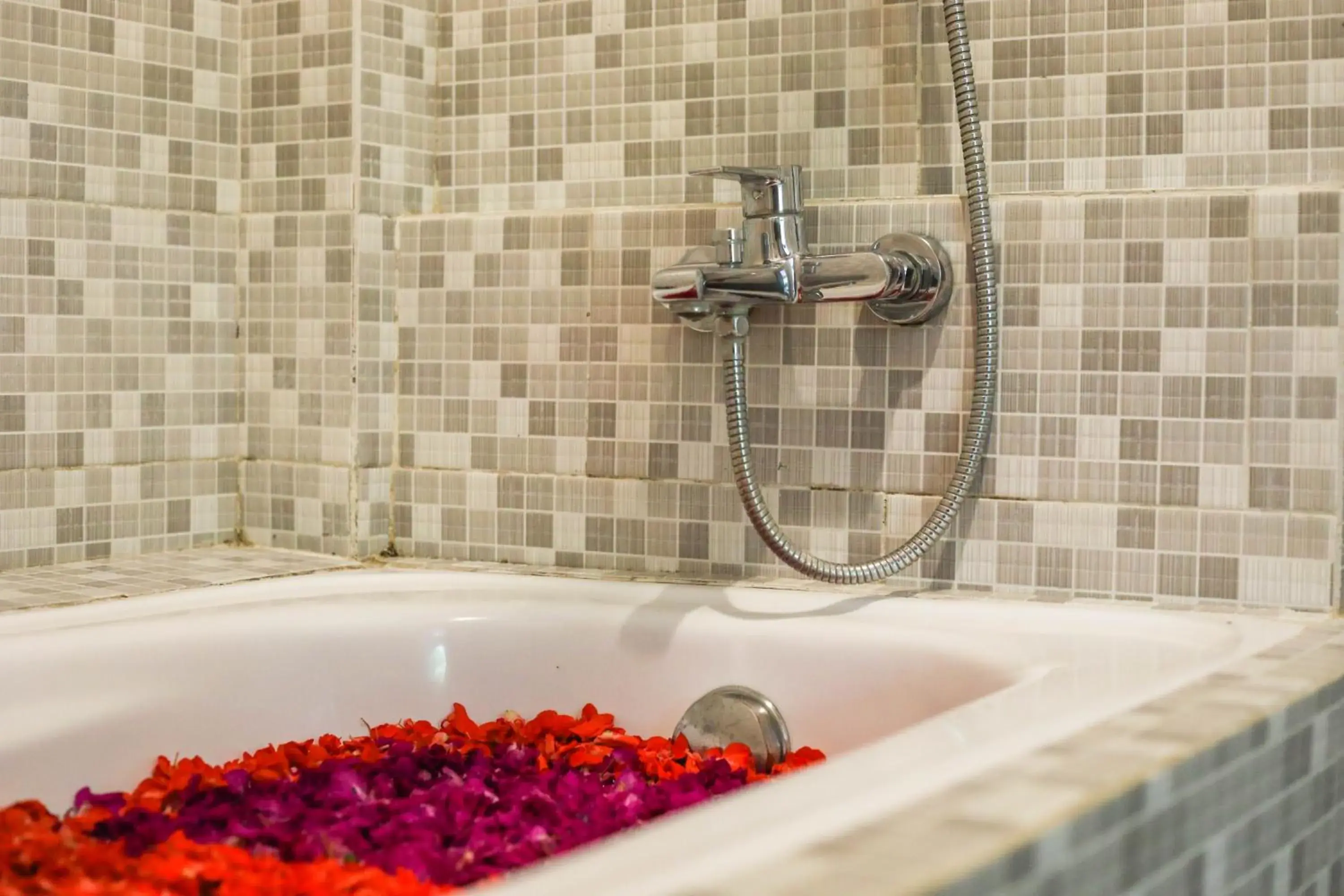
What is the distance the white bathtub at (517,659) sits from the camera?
1.26 metres

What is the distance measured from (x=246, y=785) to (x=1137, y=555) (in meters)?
0.90

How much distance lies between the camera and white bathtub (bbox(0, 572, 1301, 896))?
126 cm

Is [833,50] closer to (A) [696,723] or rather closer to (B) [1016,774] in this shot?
(A) [696,723]

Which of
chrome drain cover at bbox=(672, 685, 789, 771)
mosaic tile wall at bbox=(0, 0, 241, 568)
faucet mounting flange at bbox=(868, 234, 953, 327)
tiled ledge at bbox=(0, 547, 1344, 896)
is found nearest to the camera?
tiled ledge at bbox=(0, 547, 1344, 896)

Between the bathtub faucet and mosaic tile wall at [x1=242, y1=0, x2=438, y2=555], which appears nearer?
the bathtub faucet

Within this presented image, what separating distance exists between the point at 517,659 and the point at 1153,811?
89cm

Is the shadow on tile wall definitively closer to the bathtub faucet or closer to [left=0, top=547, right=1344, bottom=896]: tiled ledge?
the bathtub faucet

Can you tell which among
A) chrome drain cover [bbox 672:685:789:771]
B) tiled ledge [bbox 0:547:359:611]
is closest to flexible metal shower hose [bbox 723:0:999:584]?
chrome drain cover [bbox 672:685:789:771]

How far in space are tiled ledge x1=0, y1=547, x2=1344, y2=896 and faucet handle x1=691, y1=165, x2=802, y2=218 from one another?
0.65 m

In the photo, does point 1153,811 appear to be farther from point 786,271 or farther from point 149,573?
point 149,573

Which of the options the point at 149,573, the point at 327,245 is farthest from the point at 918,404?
the point at 149,573

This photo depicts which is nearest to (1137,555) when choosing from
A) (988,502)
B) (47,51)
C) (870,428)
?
(988,502)

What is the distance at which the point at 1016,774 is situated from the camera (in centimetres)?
75

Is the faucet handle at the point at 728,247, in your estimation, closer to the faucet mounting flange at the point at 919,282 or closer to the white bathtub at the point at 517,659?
the faucet mounting flange at the point at 919,282
